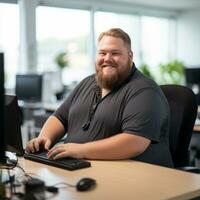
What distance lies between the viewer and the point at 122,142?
2.00m

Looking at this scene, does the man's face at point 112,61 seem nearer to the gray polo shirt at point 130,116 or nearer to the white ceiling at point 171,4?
the gray polo shirt at point 130,116

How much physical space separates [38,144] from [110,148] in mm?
429

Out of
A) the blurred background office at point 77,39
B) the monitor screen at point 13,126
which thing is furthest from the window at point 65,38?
the monitor screen at point 13,126

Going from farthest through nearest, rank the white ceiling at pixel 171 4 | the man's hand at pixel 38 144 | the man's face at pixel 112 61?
the white ceiling at pixel 171 4, the man's face at pixel 112 61, the man's hand at pixel 38 144

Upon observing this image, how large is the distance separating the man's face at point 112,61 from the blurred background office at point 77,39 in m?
2.71

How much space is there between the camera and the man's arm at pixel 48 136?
7.19 feet

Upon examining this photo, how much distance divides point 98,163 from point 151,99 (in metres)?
0.45

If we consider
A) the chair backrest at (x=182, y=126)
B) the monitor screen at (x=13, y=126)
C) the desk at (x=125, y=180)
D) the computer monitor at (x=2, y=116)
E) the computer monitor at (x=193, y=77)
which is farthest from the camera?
the computer monitor at (x=193, y=77)

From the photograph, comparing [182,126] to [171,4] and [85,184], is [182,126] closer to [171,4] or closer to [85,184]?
[85,184]

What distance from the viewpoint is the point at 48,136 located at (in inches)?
94.7

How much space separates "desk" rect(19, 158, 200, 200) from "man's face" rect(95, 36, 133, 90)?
0.54 metres

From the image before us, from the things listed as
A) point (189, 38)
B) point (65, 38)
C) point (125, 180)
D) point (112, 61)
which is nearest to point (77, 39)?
point (65, 38)

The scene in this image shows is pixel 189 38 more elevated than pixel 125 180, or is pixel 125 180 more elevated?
pixel 189 38

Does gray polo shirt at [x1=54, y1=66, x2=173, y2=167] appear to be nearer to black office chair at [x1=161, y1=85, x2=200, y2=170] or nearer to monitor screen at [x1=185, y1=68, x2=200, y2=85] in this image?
black office chair at [x1=161, y1=85, x2=200, y2=170]
